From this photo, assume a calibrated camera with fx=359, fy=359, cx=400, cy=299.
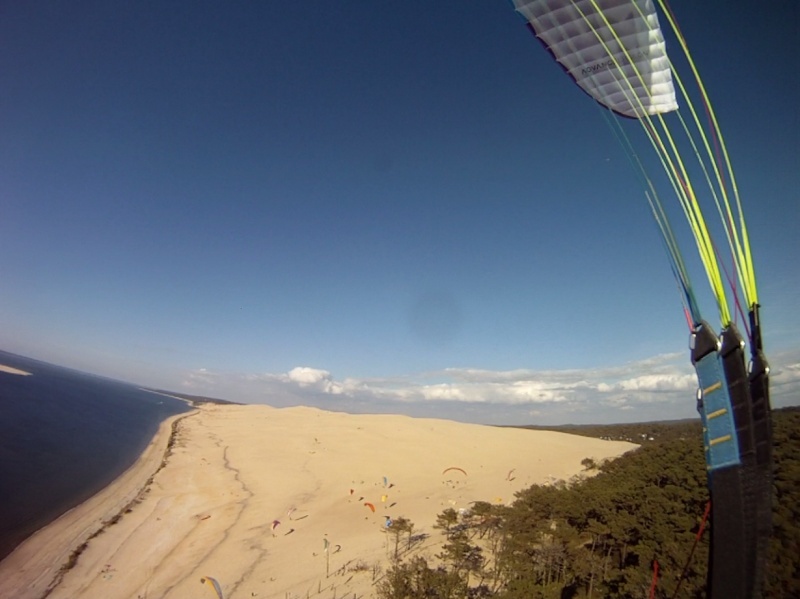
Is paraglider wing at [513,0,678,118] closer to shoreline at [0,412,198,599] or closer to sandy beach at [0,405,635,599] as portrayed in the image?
sandy beach at [0,405,635,599]

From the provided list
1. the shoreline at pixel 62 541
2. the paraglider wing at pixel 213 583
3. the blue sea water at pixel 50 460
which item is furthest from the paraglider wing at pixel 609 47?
the blue sea water at pixel 50 460

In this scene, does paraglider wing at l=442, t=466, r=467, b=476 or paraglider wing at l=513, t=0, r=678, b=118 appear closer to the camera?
paraglider wing at l=513, t=0, r=678, b=118

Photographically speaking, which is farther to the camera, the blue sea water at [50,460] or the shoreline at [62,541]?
the blue sea water at [50,460]

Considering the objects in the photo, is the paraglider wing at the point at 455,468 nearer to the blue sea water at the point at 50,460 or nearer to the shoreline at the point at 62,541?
the shoreline at the point at 62,541

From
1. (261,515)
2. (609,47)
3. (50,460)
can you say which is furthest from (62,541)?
(609,47)

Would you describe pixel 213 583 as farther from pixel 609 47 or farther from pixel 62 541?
pixel 609 47

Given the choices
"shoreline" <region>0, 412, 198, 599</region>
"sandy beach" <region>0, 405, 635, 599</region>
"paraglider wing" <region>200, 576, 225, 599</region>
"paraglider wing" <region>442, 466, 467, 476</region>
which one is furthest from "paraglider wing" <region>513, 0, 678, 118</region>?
"paraglider wing" <region>442, 466, 467, 476</region>

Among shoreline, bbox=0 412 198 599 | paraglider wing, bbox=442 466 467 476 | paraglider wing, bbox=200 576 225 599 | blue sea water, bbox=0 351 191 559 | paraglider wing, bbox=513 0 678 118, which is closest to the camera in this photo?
paraglider wing, bbox=513 0 678 118

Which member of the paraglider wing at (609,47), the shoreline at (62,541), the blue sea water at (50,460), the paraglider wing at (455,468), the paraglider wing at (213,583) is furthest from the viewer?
the paraglider wing at (455,468)
